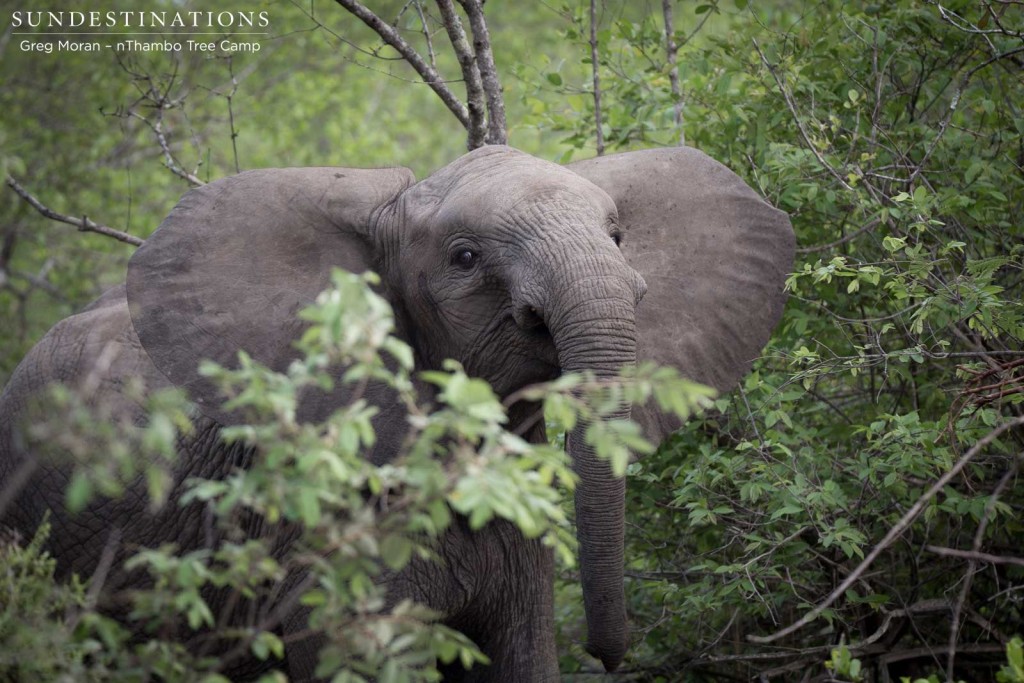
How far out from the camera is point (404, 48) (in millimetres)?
4957

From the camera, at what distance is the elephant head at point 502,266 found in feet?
11.7

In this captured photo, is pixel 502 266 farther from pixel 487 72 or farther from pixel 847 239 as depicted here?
pixel 847 239

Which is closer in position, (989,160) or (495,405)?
Answer: (495,405)

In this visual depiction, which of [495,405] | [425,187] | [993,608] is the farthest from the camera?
[993,608]

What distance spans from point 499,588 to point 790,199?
2058mm

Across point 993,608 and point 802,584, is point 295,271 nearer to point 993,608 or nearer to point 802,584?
point 802,584

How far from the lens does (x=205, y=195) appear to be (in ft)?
13.6

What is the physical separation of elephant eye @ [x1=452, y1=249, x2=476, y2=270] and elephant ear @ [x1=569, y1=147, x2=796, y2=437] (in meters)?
0.61

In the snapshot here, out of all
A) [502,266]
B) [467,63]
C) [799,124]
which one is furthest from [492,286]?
[799,124]

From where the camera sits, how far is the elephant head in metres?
3.56

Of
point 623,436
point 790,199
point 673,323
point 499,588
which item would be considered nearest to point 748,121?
point 790,199

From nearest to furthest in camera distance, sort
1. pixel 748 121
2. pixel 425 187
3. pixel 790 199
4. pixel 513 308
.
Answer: pixel 513 308 < pixel 425 187 < pixel 790 199 < pixel 748 121

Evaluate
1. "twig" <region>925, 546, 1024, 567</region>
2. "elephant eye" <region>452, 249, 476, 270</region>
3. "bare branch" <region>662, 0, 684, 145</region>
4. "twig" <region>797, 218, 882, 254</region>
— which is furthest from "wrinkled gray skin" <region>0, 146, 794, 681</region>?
"bare branch" <region>662, 0, 684, 145</region>

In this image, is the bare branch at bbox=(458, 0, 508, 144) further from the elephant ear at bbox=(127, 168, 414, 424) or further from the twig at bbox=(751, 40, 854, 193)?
the twig at bbox=(751, 40, 854, 193)
